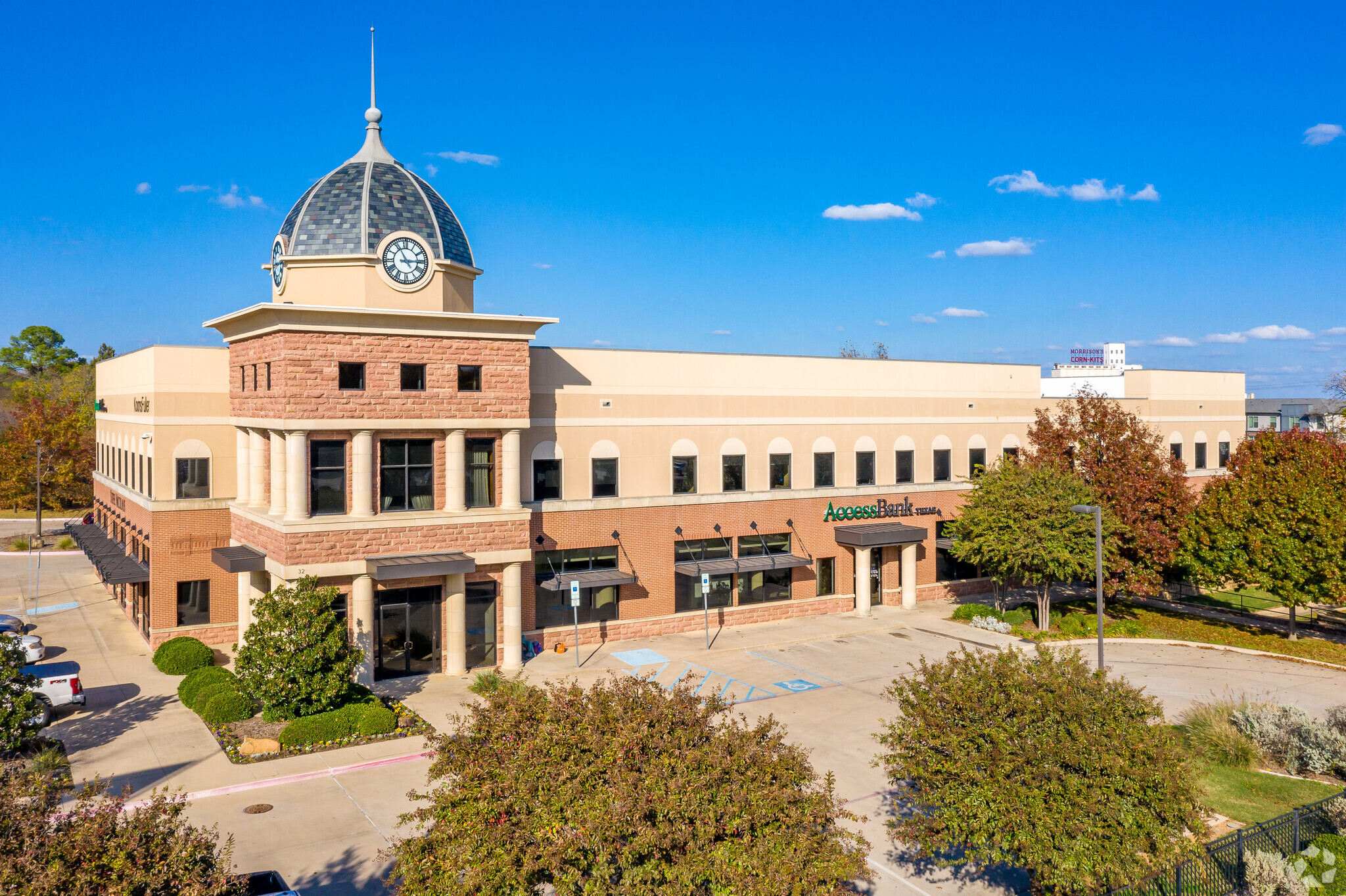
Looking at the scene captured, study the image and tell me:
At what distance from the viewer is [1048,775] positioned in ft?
43.7

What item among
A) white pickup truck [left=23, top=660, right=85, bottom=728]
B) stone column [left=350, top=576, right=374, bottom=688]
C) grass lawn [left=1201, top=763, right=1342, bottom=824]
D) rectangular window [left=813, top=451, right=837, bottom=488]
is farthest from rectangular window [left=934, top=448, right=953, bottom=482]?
white pickup truck [left=23, top=660, right=85, bottom=728]

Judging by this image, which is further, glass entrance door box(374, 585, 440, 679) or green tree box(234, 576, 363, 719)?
glass entrance door box(374, 585, 440, 679)

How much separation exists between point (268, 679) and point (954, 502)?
30834 millimetres

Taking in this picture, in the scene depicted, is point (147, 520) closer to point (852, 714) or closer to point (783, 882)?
point (852, 714)

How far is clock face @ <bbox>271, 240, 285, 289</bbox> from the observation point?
96.7 feet

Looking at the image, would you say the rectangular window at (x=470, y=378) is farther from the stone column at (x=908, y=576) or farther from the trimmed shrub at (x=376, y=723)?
the stone column at (x=908, y=576)

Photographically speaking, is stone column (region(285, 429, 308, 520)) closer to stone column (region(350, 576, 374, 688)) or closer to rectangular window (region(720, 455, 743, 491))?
stone column (region(350, 576, 374, 688))

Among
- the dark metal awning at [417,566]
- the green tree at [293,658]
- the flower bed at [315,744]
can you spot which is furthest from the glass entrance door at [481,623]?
the green tree at [293,658]

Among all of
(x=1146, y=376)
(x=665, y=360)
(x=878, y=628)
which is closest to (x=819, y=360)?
(x=665, y=360)

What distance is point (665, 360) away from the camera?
119 feet

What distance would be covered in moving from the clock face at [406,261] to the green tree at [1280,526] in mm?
30503

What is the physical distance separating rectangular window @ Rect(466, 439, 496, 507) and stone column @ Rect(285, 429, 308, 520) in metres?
5.09

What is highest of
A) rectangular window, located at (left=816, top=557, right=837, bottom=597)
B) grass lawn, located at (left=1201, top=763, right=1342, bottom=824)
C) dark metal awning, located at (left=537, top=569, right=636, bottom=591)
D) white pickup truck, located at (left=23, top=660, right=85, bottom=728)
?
dark metal awning, located at (left=537, top=569, right=636, bottom=591)

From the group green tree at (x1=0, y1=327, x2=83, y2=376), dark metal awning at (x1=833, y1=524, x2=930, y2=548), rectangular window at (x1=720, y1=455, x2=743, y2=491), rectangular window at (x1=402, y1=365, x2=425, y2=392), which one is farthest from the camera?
green tree at (x1=0, y1=327, x2=83, y2=376)
